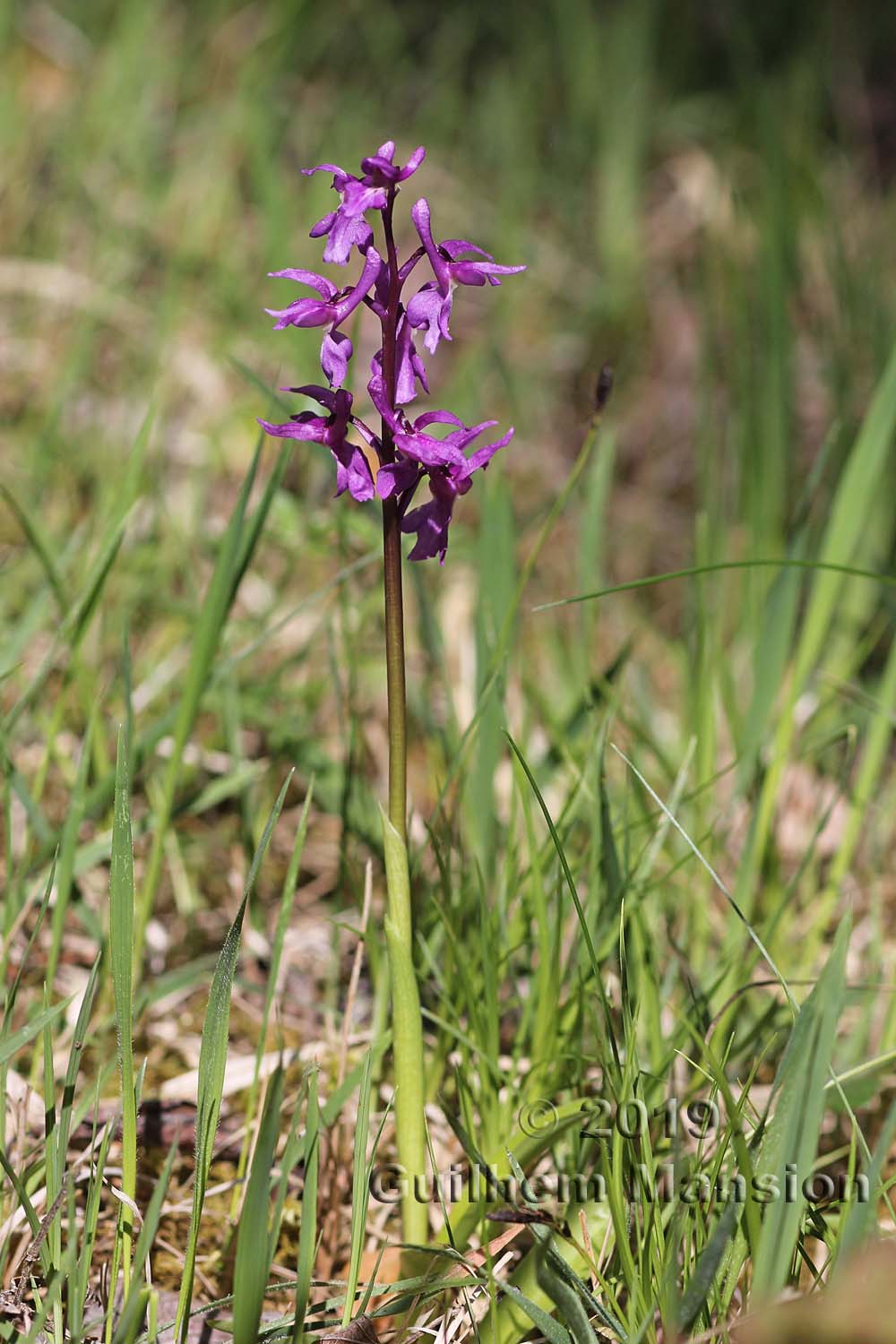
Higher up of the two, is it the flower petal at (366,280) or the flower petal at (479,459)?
the flower petal at (366,280)

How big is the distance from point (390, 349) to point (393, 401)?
52 mm

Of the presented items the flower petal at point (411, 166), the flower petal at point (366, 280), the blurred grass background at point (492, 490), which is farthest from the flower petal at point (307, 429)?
the blurred grass background at point (492, 490)

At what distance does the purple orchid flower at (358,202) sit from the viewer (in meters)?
1.12

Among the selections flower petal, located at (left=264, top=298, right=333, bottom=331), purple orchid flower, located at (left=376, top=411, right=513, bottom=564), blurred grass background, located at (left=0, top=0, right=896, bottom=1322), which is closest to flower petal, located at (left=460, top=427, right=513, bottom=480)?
purple orchid flower, located at (left=376, top=411, right=513, bottom=564)

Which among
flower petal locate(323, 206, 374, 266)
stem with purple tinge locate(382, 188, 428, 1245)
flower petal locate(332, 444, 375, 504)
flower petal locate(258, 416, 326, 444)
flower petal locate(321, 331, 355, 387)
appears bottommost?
stem with purple tinge locate(382, 188, 428, 1245)

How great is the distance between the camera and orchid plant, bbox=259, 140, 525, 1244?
1137mm

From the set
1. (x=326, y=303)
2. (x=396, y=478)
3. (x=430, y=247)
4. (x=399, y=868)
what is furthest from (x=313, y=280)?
(x=399, y=868)

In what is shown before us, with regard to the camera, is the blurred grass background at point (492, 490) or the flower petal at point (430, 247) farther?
the blurred grass background at point (492, 490)

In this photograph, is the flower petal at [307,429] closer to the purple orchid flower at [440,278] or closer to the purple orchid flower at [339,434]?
the purple orchid flower at [339,434]

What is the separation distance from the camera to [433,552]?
3.92 feet

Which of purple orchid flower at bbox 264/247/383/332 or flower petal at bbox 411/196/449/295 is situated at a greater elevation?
flower petal at bbox 411/196/449/295

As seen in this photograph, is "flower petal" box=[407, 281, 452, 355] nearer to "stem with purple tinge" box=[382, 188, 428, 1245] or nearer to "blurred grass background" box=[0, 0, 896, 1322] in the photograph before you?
"stem with purple tinge" box=[382, 188, 428, 1245]

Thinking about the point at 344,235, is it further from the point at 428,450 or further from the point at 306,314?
the point at 428,450

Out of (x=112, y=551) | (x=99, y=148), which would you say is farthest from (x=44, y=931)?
(x=99, y=148)
